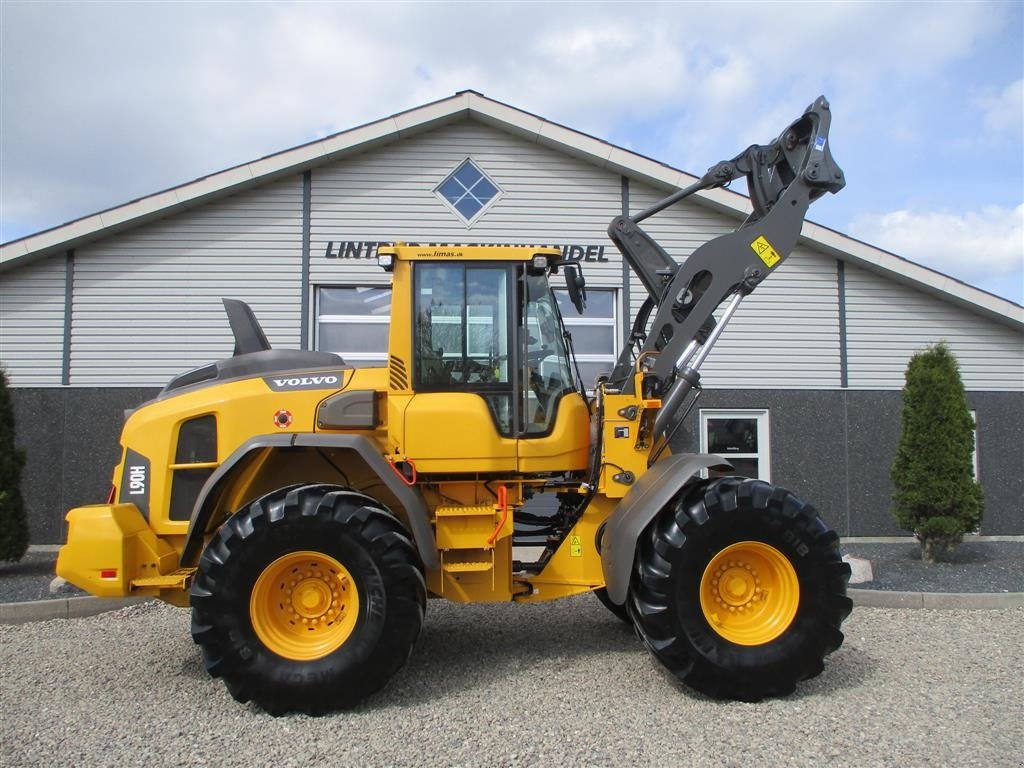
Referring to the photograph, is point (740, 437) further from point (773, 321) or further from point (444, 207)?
point (444, 207)

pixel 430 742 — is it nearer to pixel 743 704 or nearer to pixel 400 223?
pixel 743 704

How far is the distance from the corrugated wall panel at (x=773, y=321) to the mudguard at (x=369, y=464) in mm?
6998

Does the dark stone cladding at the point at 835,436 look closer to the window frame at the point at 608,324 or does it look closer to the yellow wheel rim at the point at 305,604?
the window frame at the point at 608,324

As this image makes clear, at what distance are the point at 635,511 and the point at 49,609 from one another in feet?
17.7

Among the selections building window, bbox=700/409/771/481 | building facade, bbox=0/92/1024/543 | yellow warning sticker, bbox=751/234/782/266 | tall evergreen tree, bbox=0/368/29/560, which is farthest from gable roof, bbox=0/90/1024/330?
yellow warning sticker, bbox=751/234/782/266

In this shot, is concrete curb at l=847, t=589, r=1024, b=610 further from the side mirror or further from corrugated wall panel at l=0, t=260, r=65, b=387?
corrugated wall panel at l=0, t=260, r=65, b=387

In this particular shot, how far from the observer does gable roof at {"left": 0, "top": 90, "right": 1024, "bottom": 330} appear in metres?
10.3

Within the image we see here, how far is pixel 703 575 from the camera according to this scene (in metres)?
4.71

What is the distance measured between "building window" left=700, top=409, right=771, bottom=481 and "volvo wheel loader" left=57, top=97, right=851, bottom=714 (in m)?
5.75

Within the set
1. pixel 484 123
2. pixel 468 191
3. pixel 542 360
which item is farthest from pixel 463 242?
pixel 542 360

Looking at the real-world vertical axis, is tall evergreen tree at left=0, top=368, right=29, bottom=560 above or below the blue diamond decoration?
below

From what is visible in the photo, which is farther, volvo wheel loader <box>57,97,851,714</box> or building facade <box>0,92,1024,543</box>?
building facade <box>0,92,1024,543</box>

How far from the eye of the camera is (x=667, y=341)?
5625 millimetres

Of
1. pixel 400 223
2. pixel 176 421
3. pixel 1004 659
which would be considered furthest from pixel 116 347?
pixel 1004 659
